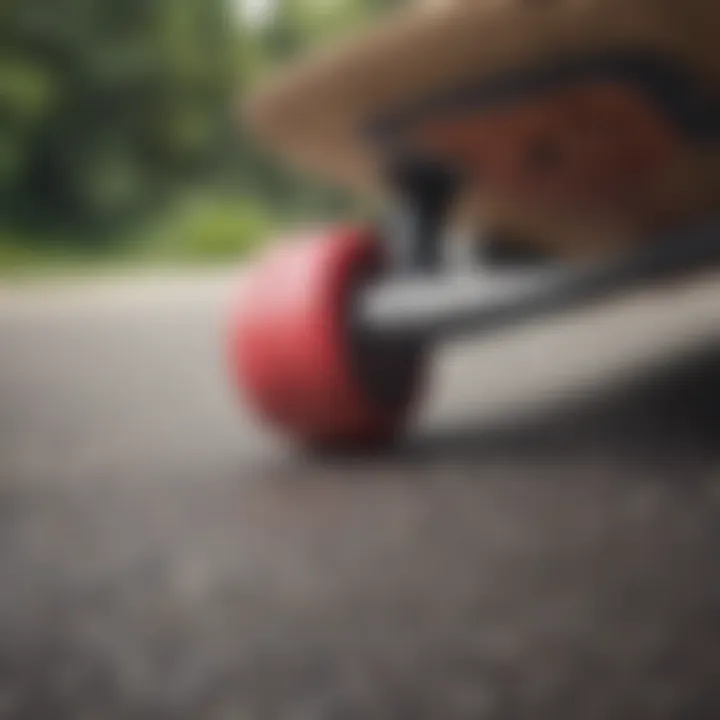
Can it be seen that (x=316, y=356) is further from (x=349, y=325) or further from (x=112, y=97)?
(x=112, y=97)

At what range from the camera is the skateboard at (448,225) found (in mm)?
497

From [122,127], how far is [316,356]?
28 cm

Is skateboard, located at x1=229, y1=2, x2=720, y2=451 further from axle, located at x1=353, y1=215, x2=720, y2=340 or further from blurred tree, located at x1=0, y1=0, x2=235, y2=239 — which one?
blurred tree, located at x1=0, y1=0, x2=235, y2=239

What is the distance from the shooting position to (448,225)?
670 mm

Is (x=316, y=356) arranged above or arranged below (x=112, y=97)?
below

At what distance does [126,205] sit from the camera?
1.03 feet

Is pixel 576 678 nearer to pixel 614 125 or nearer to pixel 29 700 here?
pixel 29 700

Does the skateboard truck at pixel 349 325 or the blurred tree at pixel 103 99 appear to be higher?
the blurred tree at pixel 103 99

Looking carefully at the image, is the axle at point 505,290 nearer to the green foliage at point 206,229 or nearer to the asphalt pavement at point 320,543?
the asphalt pavement at point 320,543

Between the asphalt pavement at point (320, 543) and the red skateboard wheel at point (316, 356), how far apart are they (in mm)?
20

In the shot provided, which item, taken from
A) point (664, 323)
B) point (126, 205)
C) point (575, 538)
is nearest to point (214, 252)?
point (126, 205)

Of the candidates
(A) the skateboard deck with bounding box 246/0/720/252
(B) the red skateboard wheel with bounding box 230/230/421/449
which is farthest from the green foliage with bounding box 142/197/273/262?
(B) the red skateboard wheel with bounding box 230/230/421/449

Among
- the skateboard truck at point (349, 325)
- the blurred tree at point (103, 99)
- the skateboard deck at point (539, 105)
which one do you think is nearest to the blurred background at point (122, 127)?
the blurred tree at point (103, 99)

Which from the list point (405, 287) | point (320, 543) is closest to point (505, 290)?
point (405, 287)
